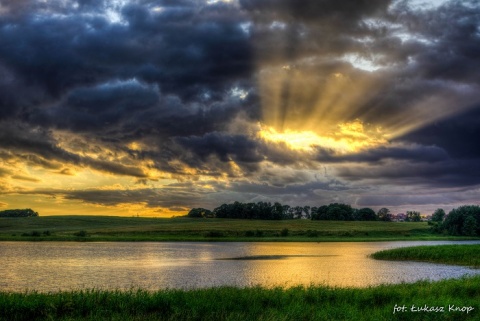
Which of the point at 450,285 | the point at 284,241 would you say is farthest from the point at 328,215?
the point at 450,285

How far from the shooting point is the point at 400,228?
448ft

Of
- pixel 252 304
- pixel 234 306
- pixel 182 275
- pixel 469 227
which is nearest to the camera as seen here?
pixel 234 306

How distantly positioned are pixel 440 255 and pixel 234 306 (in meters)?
42.5

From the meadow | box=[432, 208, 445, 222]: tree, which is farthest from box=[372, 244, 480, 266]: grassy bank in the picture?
box=[432, 208, 445, 222]: tree

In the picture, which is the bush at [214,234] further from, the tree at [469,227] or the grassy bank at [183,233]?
the tree at [469,227]

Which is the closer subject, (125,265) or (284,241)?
(125,265)

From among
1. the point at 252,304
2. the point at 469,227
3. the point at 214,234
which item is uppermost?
the point at 252,304

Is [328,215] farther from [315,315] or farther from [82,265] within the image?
[315,315]

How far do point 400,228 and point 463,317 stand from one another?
126831 mm

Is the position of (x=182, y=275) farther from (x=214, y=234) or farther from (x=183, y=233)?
(x=183, y=233)

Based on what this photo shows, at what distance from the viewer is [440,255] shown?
2084 inches

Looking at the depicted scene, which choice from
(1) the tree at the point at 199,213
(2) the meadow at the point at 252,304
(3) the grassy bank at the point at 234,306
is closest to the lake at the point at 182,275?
(2) the meadow at the point at 252,304

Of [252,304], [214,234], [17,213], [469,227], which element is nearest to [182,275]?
[252,304]

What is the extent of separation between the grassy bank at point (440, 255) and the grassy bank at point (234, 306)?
33039 mm
